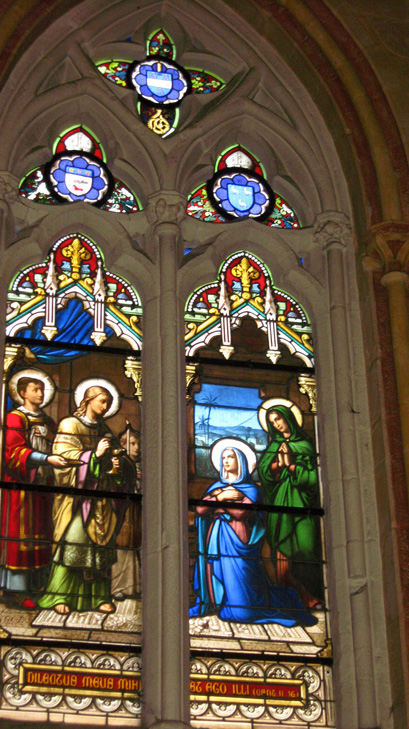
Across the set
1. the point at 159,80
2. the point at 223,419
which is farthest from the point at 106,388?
the point at 159,80

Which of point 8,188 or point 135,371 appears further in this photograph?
point 8,188

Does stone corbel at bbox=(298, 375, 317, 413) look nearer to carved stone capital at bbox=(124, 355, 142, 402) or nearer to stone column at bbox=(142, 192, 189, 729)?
stone column at bbox=(142, 192, 189, 729)

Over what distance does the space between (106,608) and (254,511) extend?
→ 126cm

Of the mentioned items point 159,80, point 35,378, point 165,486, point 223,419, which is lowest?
point 165,486

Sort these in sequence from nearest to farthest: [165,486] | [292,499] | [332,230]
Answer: [165,486] < [292,499] < [332,230]

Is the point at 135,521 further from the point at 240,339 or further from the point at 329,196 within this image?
the point at 329,196

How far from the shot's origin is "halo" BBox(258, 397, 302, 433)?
10.8m

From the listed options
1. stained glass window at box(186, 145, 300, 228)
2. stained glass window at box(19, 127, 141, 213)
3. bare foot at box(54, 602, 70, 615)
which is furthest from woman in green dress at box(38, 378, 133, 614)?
stained glass window at box(186, 145, 300, 228)

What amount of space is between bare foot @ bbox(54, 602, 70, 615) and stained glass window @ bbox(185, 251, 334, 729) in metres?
0.80

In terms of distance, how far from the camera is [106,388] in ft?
35.1

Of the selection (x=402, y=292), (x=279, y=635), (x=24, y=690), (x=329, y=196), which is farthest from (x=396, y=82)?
(x=24, y=690)

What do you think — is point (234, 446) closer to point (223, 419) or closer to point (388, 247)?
point (223, 419)

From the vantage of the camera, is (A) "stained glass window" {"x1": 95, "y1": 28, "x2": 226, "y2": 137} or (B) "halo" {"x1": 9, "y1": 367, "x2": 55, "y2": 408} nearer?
(B) "halo" {"x1": 9, "y1": 367, "x2": 55, "y2": 408}

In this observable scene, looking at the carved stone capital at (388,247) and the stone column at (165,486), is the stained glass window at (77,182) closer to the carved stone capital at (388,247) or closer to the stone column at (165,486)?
the stone column at (165,486)
